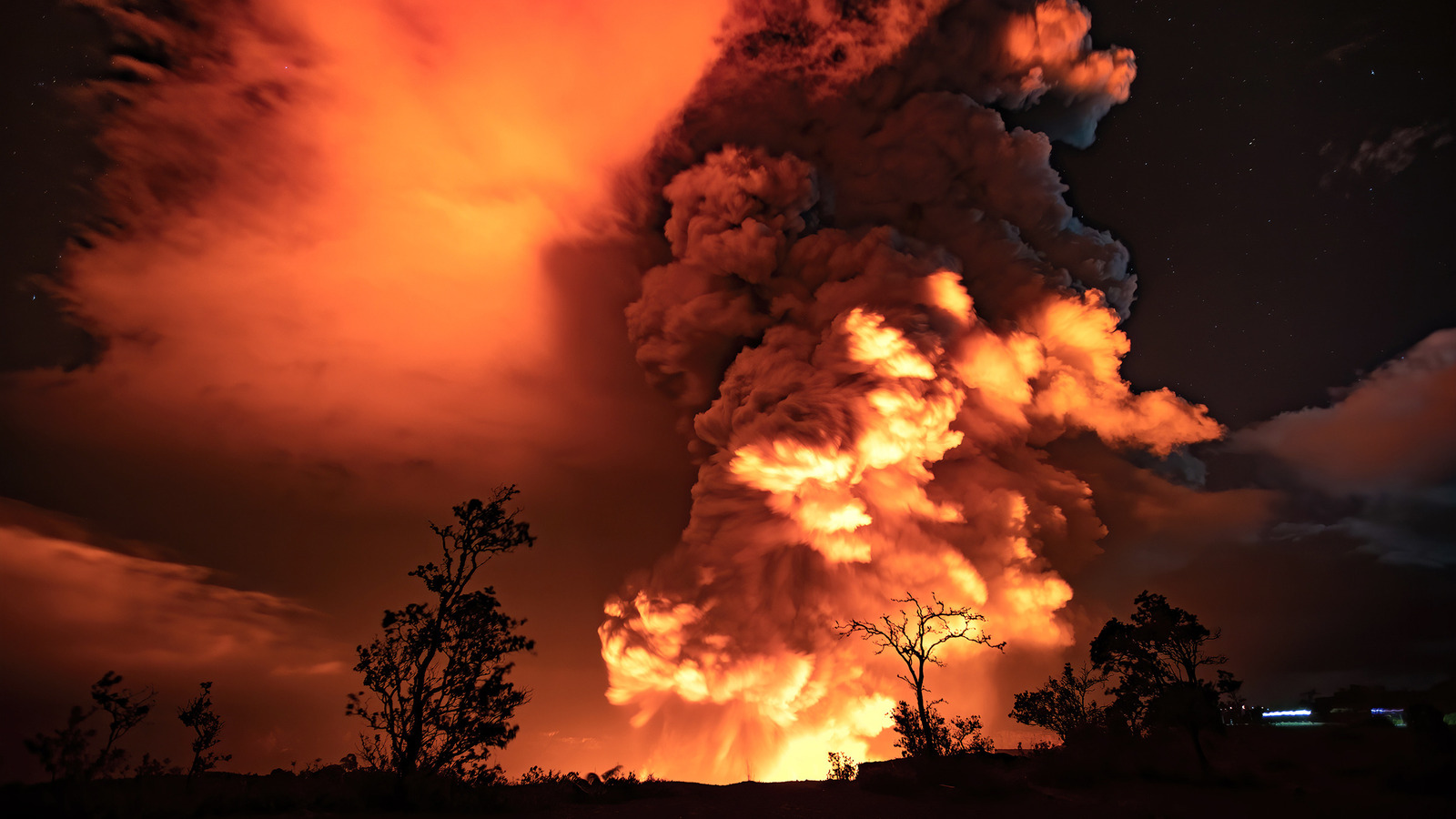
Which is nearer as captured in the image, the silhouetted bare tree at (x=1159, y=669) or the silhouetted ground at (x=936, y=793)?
the silhouetted ground at (x=936, y=793)

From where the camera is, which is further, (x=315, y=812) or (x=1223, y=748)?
(x=1223, y=748)

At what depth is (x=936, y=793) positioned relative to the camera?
2089 cm

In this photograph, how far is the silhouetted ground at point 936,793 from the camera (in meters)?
12.7

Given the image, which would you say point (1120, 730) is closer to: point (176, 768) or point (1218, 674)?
point (1218, 674)

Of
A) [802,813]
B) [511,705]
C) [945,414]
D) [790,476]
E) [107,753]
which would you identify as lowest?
[802,813]

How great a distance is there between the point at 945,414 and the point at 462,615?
97.5 ft

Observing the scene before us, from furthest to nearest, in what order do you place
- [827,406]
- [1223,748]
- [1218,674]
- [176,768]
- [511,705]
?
1. [827,406]
2. [1223,748]
3. [1218,674]
4. [176,768]
5. [511,705]

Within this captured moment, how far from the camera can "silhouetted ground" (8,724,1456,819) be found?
500 inches

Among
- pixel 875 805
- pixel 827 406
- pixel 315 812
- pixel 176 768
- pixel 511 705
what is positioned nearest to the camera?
pixel 315 812

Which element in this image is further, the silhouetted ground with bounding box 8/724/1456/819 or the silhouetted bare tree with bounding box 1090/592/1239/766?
the silhouetted bare tree with bounding box 1090/592/1239/766

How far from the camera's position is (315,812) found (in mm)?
12711

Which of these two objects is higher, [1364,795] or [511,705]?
[511,705]

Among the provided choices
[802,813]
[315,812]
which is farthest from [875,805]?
[315,812]

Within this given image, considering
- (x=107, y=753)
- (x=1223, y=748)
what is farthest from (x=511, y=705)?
(x=1223, y=748)
